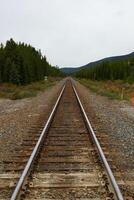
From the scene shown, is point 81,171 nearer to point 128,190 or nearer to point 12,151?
point 128,190

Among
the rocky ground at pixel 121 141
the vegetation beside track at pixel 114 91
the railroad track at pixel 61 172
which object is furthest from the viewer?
the vegetation beside track at pixel 114 91

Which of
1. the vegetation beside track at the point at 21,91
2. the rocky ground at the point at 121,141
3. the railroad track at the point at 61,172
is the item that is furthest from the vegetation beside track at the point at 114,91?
the railroad track at the point at 61,172

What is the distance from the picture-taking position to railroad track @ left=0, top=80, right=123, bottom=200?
5806mm

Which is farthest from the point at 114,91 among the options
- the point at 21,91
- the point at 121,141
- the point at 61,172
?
the point at 61,172

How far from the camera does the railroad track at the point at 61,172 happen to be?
5806 mm

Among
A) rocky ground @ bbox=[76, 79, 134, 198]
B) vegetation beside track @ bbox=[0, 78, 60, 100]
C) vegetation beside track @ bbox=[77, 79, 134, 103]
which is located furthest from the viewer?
vegetation beside track @ bbox=[0, 78, 60, 100]

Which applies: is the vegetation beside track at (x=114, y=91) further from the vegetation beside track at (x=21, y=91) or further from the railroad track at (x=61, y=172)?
the railroad track at (x=61, y=172)

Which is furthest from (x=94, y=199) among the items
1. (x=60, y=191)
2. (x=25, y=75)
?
(x=25, y=75)

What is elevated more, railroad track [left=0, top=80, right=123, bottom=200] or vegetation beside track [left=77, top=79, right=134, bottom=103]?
railroad track [left=0, top=80, right=123, bottom=200]

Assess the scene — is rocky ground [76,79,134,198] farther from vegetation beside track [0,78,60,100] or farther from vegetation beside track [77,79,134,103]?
vegetation beside track [0,78,60,100]

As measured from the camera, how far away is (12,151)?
898 cm

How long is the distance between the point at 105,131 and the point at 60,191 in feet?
20.4

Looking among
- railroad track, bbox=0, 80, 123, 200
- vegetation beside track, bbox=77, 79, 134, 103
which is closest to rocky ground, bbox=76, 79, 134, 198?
railroad track, bbox=0, 80, 123, 200

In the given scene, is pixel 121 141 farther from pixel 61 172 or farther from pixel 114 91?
pixel 114 91
